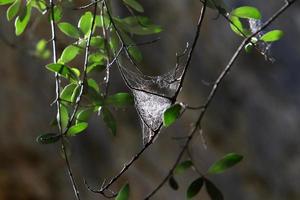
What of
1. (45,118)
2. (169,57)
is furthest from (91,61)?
(169,57)

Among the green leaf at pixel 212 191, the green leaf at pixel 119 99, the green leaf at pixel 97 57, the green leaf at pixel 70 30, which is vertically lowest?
the green leaf at pixel 212 191

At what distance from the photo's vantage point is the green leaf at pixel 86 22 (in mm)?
715

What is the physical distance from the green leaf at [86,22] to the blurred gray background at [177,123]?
1.13m

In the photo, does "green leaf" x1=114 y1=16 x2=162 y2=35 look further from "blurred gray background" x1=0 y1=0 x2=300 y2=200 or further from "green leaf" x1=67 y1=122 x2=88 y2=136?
"blurred gray background" x1=0 y1=0 x2=300 y2=200

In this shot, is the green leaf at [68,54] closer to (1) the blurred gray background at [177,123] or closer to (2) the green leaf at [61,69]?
(2) the green leaf at [61,69]

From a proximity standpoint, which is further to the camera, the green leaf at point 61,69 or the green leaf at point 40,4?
the green leaf at point 40,4

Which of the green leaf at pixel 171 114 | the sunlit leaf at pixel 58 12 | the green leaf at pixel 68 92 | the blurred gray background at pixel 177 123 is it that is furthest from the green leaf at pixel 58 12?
the blurred gray background at pixel 177 123

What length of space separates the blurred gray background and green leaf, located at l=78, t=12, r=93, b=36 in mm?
1134

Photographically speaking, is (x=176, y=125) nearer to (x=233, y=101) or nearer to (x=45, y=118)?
(x=233, y=101)

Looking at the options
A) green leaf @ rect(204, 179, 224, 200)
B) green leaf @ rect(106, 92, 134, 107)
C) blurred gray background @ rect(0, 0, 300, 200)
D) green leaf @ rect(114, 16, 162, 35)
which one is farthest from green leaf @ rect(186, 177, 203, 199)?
blurred gray background @ rect(0, 0, 300, 200)

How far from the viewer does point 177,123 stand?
100 inches

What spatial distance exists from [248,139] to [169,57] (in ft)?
1.91

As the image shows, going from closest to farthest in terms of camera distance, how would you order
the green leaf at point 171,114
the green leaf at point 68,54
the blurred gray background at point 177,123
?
the green leaf at point 171,114 → the green leaf at point 68,54 → the blurred gray background at point 177,123

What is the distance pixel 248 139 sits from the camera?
273 centimetres
